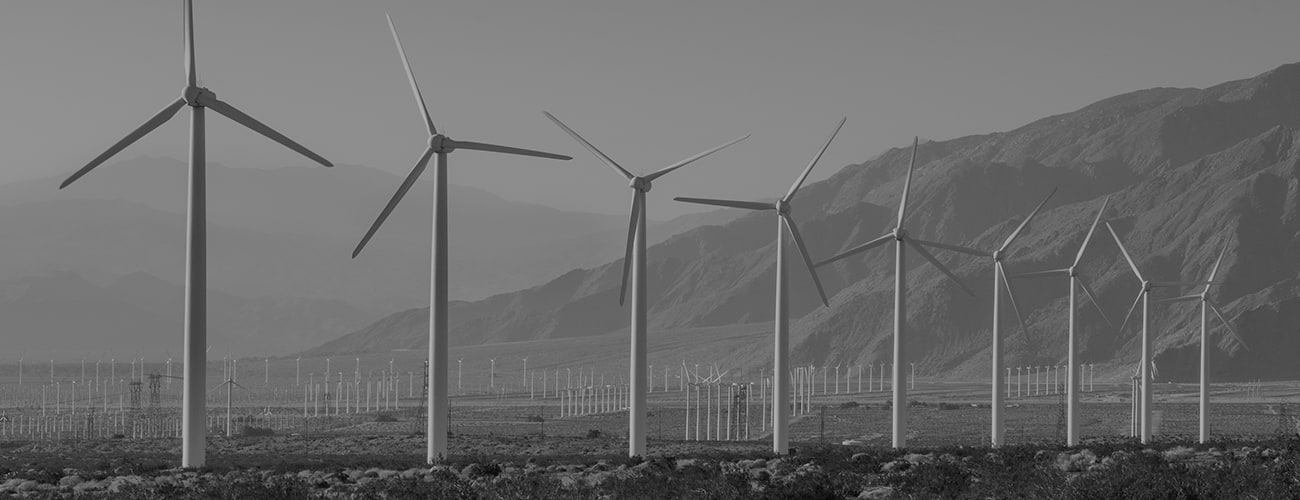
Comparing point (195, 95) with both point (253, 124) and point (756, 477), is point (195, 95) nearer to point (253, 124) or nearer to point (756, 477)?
point (253, 124)

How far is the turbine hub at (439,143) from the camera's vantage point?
53.6 metres

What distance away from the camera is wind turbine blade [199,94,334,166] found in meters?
47.1

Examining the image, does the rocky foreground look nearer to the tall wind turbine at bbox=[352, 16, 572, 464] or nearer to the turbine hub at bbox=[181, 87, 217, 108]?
the tall wind turbine at bbox=[352, 16, 572, 464]

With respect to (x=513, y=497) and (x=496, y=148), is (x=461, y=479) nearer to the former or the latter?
(x=513, y=497)

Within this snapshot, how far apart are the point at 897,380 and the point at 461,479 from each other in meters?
30.2

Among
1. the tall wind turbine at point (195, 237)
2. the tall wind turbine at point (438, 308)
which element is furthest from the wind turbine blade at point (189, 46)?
the tall wind turbine at point (438, 308)

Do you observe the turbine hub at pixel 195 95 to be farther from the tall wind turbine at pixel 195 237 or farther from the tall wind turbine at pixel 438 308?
the tall wind turbine at pixel 438 308

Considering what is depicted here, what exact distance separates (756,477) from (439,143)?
19.5m

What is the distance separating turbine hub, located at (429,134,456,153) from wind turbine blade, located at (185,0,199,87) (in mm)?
8382

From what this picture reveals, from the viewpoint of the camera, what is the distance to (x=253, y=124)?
49750 mm

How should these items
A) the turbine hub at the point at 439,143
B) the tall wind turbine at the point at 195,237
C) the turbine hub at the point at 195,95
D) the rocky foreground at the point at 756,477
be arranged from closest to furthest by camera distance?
the rocky foreground at the point at 756,477 → the tall wind turbine at the point at 195,237 → the turbine hub at the point at 195,95 → the turbine hub at the point at 439,143

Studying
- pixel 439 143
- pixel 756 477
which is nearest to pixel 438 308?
→ pixel 439 143

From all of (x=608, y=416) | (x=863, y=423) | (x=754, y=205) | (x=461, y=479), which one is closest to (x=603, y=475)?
(x=461, y=479)

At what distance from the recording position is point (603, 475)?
41.0m
